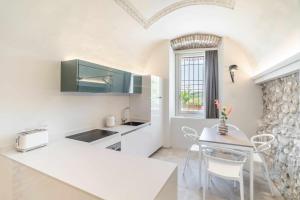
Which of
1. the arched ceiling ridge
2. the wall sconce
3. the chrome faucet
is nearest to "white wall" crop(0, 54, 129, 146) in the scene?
the chrome faucet

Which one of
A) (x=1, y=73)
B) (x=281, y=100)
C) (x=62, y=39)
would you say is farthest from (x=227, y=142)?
(x=1, y=73)

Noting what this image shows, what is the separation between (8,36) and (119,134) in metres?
1.79

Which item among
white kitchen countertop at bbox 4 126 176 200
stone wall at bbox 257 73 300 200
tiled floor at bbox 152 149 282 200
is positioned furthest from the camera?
tiled floor at bbox 152 149 282 200

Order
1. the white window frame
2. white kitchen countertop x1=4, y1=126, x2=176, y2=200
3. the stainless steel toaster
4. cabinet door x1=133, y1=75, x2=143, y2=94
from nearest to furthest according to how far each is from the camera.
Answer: white kitchen countertop x1=4, y1=126, x2=176, y2=200 → the stainless steel toaster → cabinet door x1=133, y1=75, x2=143, y2=94 → the white window frame

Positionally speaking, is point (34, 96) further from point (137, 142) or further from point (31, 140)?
point (137, 142)

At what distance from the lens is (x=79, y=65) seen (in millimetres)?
2104

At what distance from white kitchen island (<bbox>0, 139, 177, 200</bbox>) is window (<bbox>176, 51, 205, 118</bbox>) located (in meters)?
3.31

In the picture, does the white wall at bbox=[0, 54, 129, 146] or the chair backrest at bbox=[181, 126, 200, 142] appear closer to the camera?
the white wall at bbox=[0, 54, 129, 146]

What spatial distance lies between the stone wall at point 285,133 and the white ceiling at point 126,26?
462 mm

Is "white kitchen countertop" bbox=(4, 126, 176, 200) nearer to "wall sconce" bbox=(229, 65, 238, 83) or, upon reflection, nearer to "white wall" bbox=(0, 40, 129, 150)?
"white wall" bbox=(0, 40, 129, 150)

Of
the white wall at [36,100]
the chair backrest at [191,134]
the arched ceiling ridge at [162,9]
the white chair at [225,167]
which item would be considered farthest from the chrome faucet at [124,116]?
the white chair at [225,167]

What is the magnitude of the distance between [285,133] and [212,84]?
2.05 meters

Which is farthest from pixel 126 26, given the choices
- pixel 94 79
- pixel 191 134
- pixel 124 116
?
pixel 191 134

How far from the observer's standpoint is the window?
14.4 feet
